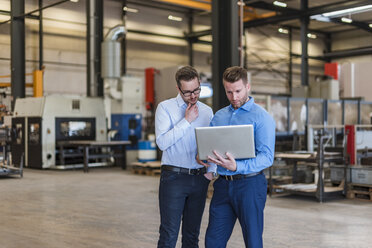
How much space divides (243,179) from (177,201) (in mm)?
476

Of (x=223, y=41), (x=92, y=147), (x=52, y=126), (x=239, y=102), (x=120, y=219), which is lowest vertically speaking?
(x=120, y=219)

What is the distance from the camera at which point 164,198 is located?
2930mm

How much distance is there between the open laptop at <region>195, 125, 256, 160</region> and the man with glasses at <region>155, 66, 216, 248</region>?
286 millimetres

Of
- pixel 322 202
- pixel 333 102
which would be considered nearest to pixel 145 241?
pixel 322 202

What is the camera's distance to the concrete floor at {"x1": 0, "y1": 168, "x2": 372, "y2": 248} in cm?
484

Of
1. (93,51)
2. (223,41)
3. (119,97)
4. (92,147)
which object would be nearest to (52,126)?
(92,147)

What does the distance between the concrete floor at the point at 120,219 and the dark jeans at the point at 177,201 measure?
1714 mm

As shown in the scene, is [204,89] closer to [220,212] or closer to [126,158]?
[126,158]

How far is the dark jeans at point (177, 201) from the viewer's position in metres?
2.90

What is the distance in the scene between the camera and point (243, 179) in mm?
2686

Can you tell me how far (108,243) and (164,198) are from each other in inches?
81.6

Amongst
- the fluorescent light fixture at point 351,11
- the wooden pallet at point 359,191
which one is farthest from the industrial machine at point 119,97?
the wooden pallet at point 359,191

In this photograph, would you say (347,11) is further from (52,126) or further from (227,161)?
(227,161)

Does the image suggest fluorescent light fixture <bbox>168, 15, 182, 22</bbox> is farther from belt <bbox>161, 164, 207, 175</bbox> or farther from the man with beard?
the man with beard
